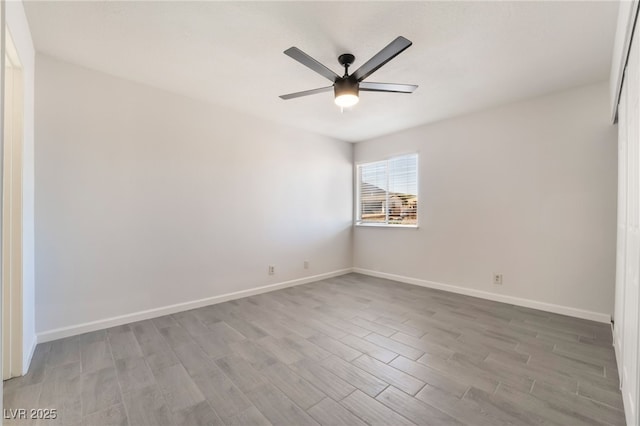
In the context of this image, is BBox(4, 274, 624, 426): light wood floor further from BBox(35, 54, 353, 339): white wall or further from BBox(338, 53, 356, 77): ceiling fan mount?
BBox(338, 53, 356, 77): ceiling fan mount

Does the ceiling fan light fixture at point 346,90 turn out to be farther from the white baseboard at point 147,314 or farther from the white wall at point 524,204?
the white baseboard at point 147,314

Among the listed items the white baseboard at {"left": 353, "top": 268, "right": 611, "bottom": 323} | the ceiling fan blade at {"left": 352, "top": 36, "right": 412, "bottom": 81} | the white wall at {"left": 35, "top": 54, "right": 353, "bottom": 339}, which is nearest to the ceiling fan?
the ceiling fan blade at {"left": 352, "top": 36, "right": 412, "bottom": 81}

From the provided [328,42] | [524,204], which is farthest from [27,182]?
[524,204]

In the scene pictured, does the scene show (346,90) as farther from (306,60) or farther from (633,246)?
(633,246)

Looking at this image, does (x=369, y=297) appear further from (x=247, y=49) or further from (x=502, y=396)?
(x=247, y=49)

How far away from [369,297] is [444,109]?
2.67 m

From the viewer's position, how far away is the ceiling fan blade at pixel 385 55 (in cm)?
176

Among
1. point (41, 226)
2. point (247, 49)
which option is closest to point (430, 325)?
point (247, 49)

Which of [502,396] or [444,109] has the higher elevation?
[444,109]

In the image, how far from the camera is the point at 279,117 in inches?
158

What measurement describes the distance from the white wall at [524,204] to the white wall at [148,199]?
2102mm

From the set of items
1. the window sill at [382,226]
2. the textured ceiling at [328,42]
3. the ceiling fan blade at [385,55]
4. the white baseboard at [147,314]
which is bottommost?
the white baseboard at [147,314]

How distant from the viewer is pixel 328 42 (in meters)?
2.27

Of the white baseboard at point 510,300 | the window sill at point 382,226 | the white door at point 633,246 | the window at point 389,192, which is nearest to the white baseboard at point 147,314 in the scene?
the window sill at point 382,226
